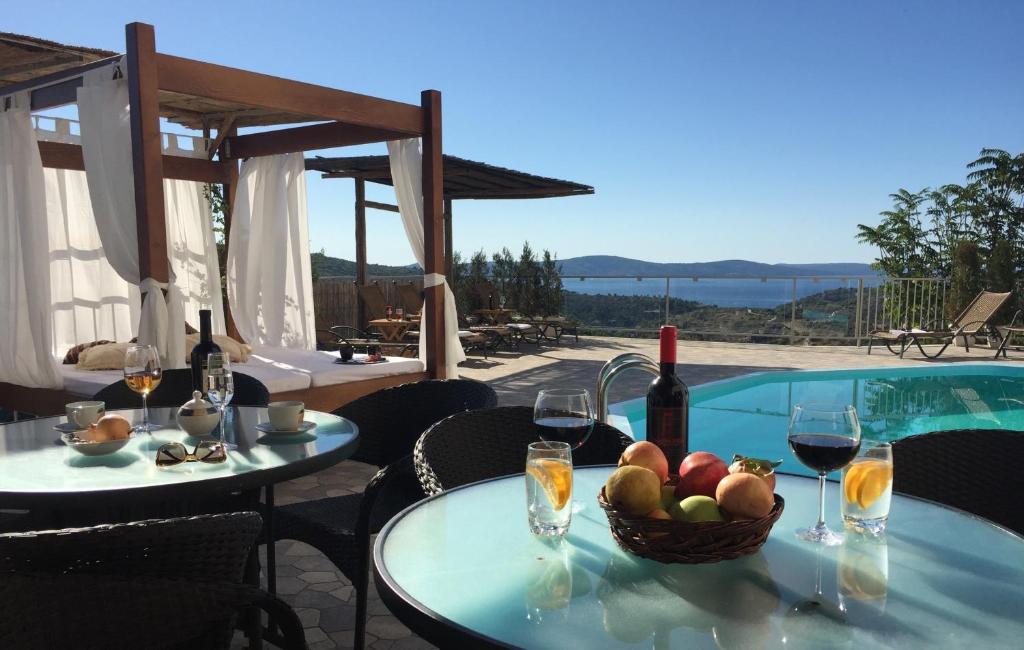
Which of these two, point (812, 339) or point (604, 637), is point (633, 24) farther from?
point (604, 637)

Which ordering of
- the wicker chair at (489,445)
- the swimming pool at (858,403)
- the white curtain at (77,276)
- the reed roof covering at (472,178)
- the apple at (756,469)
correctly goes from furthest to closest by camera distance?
the reed roof covering at (472,178)
the white curtain at (77,276)
the swimming pool at (858,403)
the wicker chair at (489,445)
the apple at (756,469)

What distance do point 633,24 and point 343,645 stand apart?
12990mm

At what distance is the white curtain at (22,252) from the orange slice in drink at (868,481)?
5505 mm

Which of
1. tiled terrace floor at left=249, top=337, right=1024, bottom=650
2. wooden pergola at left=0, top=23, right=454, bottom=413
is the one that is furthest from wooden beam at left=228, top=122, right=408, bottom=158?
tiled terrace floor at left=249, top=337, right=1024, bottom=650

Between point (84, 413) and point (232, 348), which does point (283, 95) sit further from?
point (84, 413)

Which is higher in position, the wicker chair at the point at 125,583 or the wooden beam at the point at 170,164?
the wooden beam at the point at 170,164

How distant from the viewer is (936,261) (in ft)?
49.3

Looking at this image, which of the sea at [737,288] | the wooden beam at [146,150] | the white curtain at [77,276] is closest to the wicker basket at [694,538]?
the wooden beam at [146,150]

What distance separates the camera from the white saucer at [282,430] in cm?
225

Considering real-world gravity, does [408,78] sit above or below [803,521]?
above

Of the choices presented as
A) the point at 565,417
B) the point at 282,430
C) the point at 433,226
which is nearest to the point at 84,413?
the point at 282,430

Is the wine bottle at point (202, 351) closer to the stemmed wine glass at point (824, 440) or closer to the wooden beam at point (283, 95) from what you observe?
the stemmed wine glass at point (824, 440)

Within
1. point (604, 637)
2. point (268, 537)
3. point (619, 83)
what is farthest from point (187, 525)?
point (619, 83)

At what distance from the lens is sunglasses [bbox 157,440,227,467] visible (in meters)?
1.88
